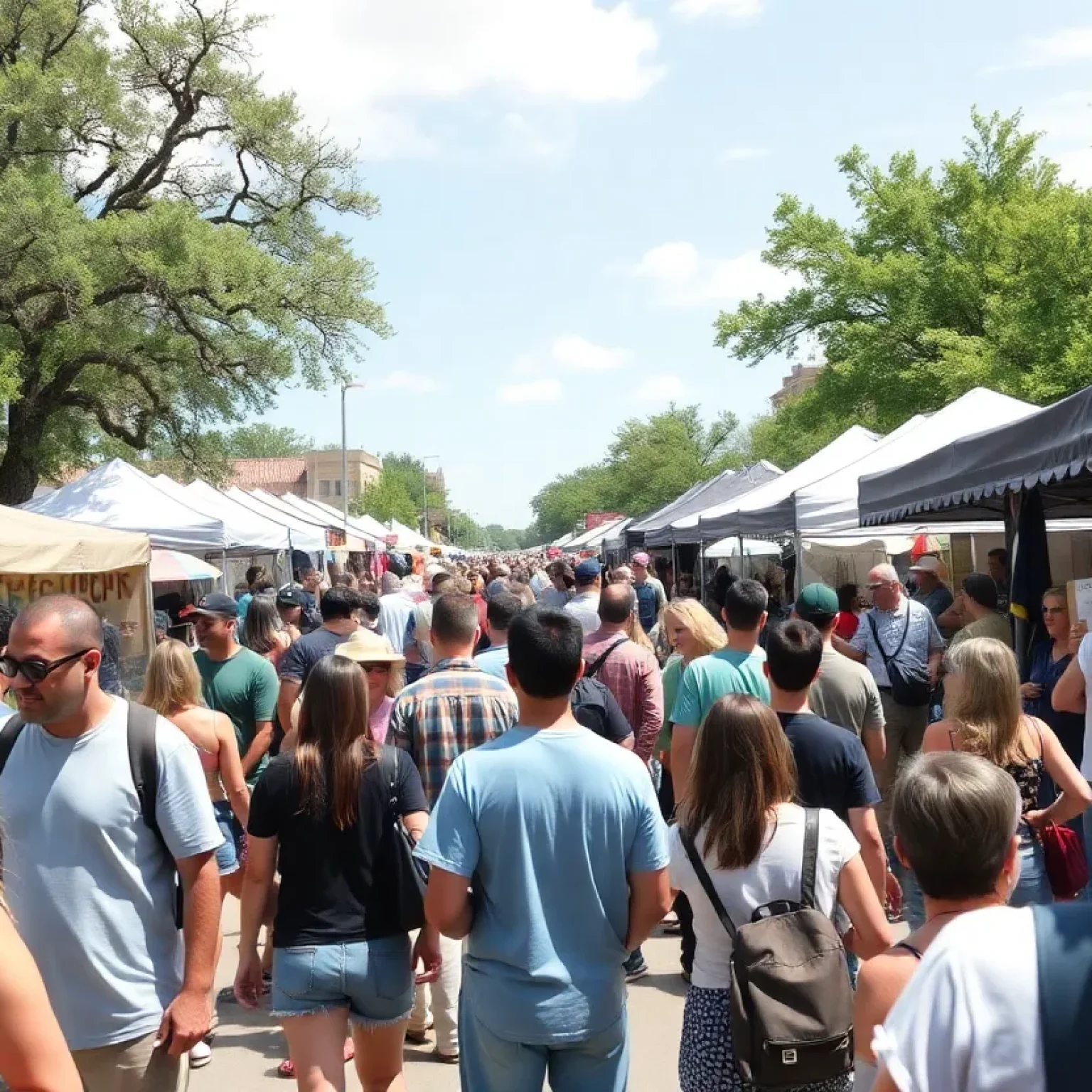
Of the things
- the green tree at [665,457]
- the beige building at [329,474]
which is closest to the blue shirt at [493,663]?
the green tree at [665,457]

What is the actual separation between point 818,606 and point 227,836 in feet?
9.29

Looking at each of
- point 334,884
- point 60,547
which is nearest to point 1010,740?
point 334,884

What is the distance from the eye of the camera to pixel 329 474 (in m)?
131

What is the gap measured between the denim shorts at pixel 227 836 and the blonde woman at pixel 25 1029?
11.8 feet

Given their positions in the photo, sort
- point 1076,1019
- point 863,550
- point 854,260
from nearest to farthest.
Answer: point 1076,1019
point 863,550
point 854,260

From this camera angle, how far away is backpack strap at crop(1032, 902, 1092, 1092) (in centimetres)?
141

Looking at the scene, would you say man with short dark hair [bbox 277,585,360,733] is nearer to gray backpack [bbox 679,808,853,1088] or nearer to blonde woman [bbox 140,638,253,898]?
blonde woman [bbox 140,638,253,898]

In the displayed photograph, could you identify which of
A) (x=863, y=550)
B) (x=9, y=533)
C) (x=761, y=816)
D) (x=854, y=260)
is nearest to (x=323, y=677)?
(x=761, y=816)

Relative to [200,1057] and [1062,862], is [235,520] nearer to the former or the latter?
[200,1057]

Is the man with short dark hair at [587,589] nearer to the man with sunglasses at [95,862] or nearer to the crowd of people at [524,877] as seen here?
the crowd of people at [524,877]

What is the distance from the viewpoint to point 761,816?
3.05m

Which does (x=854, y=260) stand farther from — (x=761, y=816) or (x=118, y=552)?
(x=761, y=816)

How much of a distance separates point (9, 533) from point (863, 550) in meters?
11.3

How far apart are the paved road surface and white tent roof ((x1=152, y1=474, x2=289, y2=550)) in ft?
34.9
